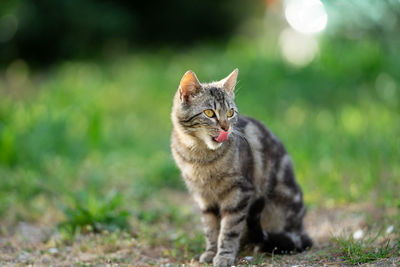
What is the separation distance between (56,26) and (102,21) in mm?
1039

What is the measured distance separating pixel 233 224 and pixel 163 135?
344 centimetres

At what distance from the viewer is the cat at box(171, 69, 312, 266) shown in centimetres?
275

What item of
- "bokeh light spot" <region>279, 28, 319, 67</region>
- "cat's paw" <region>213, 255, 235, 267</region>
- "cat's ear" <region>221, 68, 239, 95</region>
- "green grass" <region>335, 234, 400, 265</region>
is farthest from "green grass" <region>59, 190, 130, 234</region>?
"bokeh light spot" <region>279, 28, 319, 67</region>

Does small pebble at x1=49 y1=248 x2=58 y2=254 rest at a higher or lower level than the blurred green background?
lower

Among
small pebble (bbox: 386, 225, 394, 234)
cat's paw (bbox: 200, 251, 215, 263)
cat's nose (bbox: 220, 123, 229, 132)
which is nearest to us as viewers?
cat's nose (bbox: 220, 123, 229, 132)

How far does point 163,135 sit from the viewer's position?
6.12 meters

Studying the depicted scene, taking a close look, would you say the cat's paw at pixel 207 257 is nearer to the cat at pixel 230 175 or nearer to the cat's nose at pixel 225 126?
the cat at pixel 230 175

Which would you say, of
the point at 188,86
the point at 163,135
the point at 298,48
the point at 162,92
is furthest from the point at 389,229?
the point at 298,48

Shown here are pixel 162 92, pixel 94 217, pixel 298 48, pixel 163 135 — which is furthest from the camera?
pixel 298 48

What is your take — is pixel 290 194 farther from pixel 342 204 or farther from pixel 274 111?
pixel 274 111

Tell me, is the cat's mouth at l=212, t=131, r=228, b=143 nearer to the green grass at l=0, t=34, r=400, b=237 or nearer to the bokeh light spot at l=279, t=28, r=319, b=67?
the green grass at l=0, t=34, r=400, b=237

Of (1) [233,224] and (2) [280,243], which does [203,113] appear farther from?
(2) [280,243]

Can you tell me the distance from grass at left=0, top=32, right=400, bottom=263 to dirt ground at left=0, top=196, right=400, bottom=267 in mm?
107

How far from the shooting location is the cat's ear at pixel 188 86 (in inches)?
109
